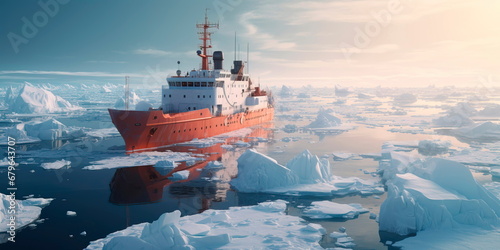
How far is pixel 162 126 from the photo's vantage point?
1978cm

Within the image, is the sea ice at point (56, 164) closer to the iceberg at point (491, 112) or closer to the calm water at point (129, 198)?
the calm water at point (129, 198)

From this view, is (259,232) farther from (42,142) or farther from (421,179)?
(42,142)

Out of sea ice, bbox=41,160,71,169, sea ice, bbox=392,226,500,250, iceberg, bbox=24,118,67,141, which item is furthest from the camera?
iceberg, bbox=24,118,67,141

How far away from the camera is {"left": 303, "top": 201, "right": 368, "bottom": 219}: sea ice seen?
9938 millimetres

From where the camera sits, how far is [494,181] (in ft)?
44.5

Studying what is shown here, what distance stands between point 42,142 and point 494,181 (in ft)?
77.7

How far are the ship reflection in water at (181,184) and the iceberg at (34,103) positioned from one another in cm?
3308

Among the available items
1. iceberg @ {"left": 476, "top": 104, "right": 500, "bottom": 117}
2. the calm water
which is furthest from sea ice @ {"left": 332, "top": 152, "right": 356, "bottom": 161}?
iceberg @ {"left": 476, "top": 104, "right": 500, "bottom": 117}

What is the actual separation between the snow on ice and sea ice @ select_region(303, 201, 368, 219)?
7515 millimetres

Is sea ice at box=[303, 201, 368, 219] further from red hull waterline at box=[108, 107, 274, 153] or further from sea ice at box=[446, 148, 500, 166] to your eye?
red hull waterline at box=[108, 107, 274, 153]

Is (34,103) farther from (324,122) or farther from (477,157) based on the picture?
(477,157)

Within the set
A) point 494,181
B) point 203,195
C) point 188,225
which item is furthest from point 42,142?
point 494,181

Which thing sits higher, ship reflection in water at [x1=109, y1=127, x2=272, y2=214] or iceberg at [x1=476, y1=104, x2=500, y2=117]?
iceberg at [x1=476, y1=104, x2=500, y2=117]

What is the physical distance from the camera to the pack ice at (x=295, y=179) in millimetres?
12227
